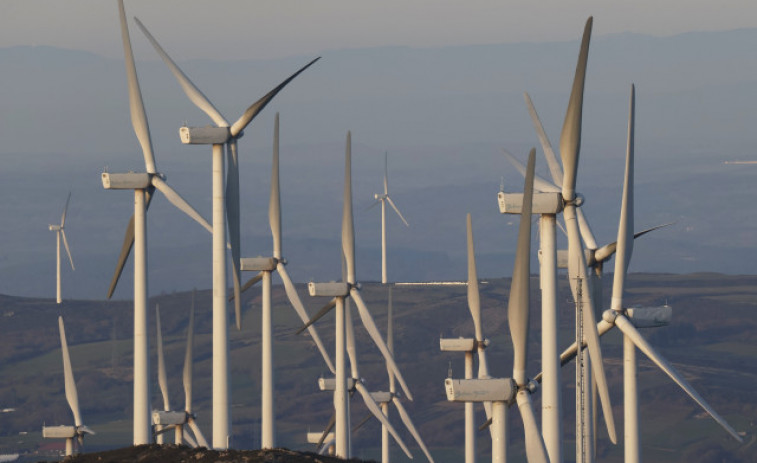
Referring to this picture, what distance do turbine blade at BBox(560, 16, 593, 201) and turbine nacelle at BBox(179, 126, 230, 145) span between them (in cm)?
2867

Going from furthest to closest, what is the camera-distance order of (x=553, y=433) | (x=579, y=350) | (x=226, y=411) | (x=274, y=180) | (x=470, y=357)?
(x=470, y=357)
(x=274, y=180)
(x=226, y=411)
(x=579, y=350)
(x=553, y=433)

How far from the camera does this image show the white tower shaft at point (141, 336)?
358 ft

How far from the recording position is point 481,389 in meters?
73.8

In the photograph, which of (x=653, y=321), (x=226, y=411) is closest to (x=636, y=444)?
(x=653, y=321)

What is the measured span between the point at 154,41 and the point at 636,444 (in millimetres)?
39037

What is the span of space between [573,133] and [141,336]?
37.4 metres

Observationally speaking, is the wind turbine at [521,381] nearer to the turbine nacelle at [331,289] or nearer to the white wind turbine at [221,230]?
the white wind turbine at [221,230]

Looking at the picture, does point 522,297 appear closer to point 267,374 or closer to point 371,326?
point 371,326

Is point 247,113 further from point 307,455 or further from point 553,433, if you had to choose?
point 553,433

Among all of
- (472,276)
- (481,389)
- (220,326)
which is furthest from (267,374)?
(481,389)

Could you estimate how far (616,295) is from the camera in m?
96.9

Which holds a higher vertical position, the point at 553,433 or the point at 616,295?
the point at 616,295

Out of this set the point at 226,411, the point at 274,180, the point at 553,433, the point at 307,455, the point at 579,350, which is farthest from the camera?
the point at 274,180

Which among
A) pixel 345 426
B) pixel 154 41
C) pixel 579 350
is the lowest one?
pixel 345 426
